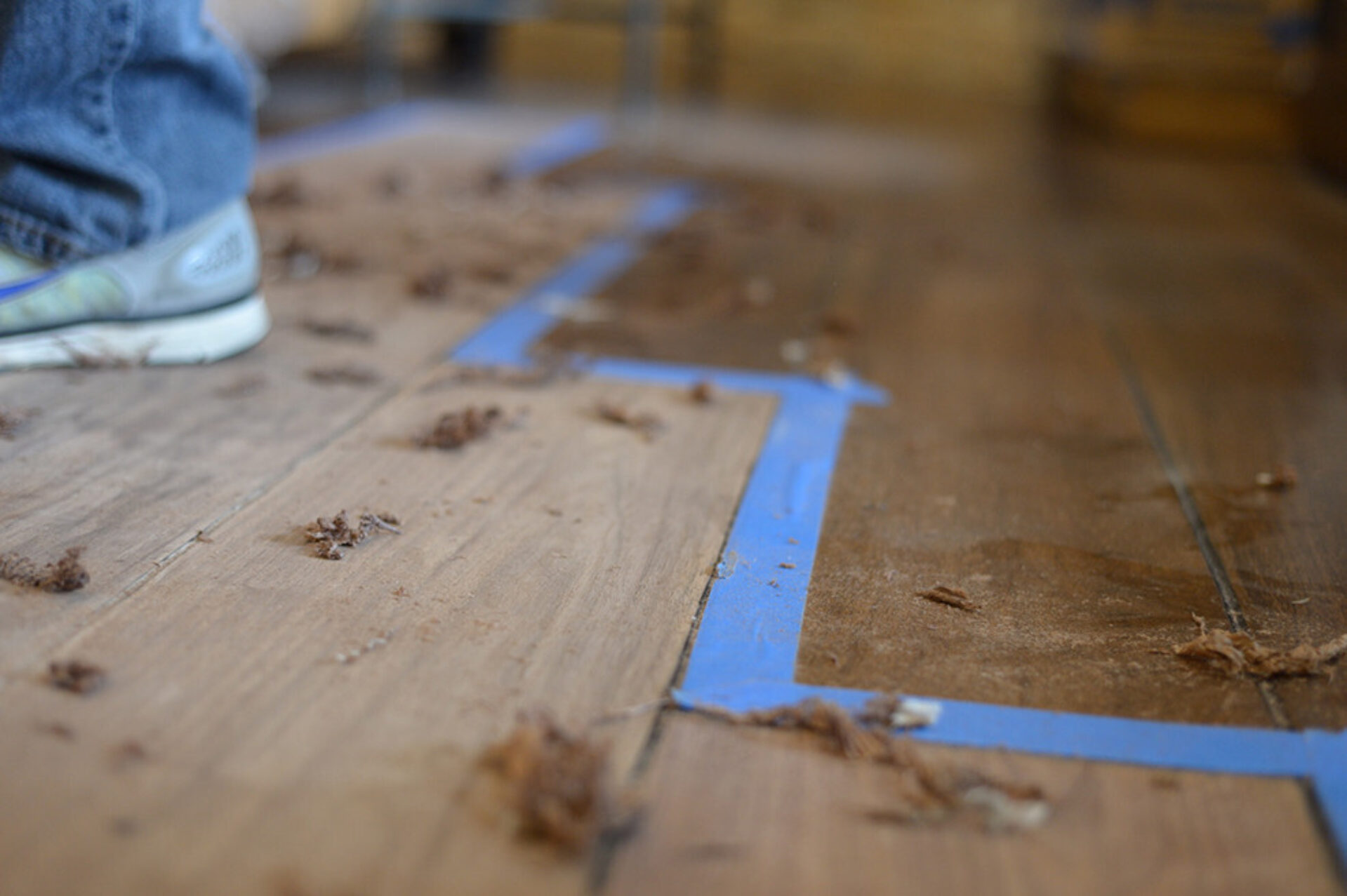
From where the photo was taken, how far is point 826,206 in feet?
8.86

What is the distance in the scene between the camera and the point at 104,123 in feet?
4.13

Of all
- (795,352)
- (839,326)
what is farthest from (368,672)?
(839,326)

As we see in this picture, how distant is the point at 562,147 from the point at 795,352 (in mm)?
2025

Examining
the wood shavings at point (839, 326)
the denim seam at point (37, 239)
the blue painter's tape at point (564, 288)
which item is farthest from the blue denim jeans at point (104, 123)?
the wood shavings at point (839, 326)

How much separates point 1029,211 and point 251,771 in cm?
253

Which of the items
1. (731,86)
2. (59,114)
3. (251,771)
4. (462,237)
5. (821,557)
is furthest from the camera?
(731,86)

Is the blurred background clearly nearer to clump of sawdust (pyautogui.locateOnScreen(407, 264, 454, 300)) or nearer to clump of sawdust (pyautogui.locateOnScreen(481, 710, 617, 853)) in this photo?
clump of sawdust (pyautogui.locateOnScreen(407, 264, 454, 300))

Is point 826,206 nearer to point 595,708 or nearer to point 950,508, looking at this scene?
point 950,508

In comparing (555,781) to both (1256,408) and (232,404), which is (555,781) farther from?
(1256,408)

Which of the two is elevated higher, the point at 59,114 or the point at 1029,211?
the point at 59,114

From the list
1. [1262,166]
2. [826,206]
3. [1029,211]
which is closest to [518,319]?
[826,206]

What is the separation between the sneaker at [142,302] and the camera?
4.04 feet

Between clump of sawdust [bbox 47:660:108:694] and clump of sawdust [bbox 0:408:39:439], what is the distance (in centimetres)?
45

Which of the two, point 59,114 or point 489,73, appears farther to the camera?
point 489,73
